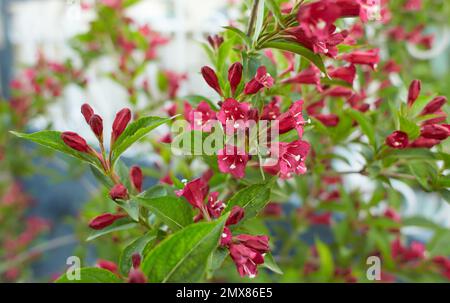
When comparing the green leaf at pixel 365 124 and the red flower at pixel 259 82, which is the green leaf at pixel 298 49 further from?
the green leaf at pixel 365 124

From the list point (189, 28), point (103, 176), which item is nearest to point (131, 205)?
point (103, 176)

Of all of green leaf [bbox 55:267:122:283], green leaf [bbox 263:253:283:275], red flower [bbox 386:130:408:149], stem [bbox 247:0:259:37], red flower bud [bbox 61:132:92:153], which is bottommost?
green leaf [bbox 263:253:283:275]

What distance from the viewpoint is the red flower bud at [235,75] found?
0.52 meters

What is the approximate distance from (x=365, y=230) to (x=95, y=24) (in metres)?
0.93

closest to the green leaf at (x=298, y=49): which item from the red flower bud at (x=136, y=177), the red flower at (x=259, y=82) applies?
the red flower at (x=259, y=82)

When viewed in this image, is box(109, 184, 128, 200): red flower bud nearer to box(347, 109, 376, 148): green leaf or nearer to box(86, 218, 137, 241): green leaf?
box(86, 218, 137, 241): green leaf

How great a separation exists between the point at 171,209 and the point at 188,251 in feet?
0.36

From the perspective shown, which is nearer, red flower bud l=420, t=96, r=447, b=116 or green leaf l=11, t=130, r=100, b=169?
green leaf l=11, t=130, r=100, b=169

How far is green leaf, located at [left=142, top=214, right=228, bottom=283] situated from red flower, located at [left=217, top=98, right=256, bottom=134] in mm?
135

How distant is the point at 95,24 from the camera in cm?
125

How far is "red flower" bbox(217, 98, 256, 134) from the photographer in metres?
0.50

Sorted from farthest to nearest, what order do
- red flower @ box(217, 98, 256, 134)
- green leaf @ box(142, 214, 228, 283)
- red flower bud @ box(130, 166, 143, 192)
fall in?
1. red flower bud @ box(130, 166, 143, 192)
2. red flower @ box(217, 98, 256, 134)
3. green leaf @ box(142, 214, 228, 283)

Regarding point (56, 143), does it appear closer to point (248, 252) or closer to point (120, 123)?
point (120, 123)

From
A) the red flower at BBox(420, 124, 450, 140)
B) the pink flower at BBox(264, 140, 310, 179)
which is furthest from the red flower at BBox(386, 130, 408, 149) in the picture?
the pink flower at BBox(264, 140, 310, 179)
